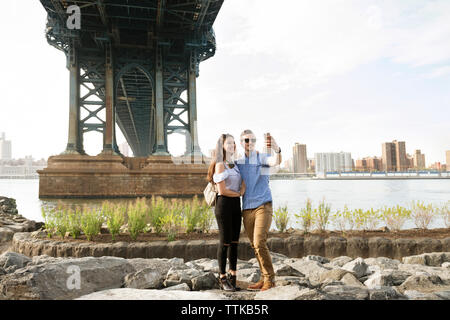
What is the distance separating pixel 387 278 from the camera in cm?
390

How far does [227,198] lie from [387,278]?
85.4 inches

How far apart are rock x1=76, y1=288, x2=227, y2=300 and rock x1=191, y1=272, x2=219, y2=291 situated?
320 mm

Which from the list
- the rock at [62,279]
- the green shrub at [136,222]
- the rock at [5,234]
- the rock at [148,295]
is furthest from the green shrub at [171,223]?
the rock at [5,234]

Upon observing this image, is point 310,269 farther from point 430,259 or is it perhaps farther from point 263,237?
point 430,259

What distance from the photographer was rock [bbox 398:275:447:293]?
3.59 meters

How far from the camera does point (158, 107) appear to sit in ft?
86.9

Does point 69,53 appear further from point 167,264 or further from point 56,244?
point 167,264

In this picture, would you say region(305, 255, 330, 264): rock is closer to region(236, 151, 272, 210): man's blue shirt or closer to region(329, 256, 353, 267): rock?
region(329, 256, 353, 267): rock

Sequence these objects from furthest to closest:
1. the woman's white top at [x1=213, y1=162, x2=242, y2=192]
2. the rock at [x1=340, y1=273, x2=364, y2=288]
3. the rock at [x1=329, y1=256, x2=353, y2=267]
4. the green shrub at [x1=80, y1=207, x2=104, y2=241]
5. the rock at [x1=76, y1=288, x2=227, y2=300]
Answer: the green shrub at [x1=80, y1=207, x2=104, y2=241] → the rock at [x1=329, y1=256, x2=353, y2=267] → the rock at [x1=340, y1=273, x2=364, y2=288] → the woman's white top at [x1=213, y1=162, x2=242, y2=192] → the rock at [x1=76, y1=288, x2=227, y2=300]

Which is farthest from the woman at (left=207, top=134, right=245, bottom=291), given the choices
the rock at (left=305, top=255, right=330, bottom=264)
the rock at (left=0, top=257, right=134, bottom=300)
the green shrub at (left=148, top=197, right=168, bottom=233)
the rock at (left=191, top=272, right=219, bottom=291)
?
the green shrub at (left=148, top=197, right=168, bottom=233)

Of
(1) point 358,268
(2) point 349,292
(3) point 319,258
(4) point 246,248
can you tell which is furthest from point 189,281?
(3) point 319,258

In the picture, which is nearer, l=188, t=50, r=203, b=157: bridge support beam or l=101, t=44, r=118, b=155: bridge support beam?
l=101, t=44, r=118, b=155: bridge support beam
